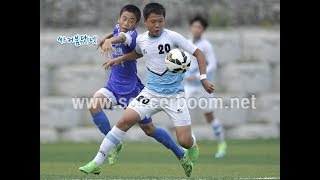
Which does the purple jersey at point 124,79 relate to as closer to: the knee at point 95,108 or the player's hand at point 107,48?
the knee at point 95,108

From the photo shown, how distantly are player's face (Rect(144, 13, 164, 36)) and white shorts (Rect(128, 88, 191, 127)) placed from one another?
0.67 meters

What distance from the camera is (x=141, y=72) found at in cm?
1491

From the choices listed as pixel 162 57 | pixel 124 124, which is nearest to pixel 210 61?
pixel 162 57

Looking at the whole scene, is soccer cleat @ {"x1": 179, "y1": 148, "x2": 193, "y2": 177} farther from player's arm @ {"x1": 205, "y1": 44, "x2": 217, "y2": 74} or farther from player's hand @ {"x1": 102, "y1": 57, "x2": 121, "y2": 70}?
player's arm @ {"x1": 205, "y1": 44, "x2": 217, "y2": 74}

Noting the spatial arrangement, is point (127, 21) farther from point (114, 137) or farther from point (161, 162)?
point (161, 162)

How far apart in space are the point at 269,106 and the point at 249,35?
1526mm

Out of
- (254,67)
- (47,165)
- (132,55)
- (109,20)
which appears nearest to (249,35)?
(254,67)

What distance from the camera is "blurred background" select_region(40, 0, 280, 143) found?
15.2m

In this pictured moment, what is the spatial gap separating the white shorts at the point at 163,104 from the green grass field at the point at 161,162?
0.83 meters

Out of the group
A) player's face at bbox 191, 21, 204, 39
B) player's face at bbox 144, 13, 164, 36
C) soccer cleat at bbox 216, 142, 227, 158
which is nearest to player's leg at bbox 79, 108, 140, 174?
player's face at bbox 144, 13, 164, 36

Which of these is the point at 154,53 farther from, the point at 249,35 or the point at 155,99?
the point at 249,35

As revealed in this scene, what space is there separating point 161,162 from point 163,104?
10.4 feet
